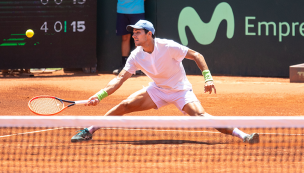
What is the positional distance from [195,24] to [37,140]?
673 centimetres

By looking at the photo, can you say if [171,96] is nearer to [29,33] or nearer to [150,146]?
[150,146]

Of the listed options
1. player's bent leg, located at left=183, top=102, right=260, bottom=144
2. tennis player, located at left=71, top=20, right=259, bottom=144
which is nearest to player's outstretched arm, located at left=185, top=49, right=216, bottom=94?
tennis player, located at left=71, top=20, right=259, bottom=144

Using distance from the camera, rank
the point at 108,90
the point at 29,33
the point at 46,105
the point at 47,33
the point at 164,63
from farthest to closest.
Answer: the point at 47,33 → the point at 29,33 → the point at 46,105 → the point at 164,63 → the point at 108,90

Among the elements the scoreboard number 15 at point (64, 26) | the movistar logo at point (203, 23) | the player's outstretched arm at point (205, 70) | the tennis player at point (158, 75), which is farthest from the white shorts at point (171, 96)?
the movistar logo at point (203, 23)

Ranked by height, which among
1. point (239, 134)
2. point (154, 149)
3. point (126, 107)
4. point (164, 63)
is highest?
point (164, 63)

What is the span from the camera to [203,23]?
423 inches

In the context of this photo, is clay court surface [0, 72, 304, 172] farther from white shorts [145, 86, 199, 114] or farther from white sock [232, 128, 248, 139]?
white shorts [145, 86, 199, 114]

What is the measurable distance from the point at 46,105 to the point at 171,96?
1.36 metres

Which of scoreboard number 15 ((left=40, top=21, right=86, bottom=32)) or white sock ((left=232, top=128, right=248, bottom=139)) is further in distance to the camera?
scoreboard number 15 ((left=40, top=21, right=86, bottom=32))

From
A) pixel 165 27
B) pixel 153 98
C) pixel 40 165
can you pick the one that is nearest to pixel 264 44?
pixel 165 27

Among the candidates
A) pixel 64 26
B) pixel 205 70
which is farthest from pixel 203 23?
pixel 205 70

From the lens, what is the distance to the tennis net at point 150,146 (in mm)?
2873

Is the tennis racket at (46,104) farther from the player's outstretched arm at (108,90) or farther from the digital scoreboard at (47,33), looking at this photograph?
the digital scoreboard at (47,33)

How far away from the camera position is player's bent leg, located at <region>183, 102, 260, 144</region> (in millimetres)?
4332
